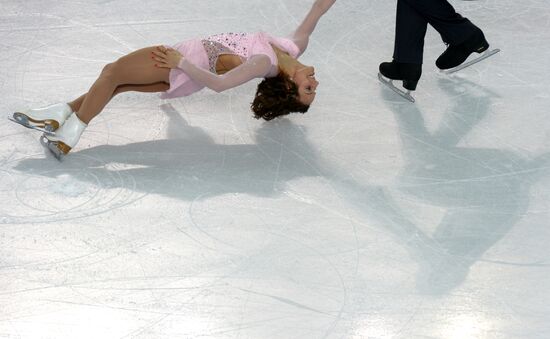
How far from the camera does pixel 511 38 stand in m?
5.52

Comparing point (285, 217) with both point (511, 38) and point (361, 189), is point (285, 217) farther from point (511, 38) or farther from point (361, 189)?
point (511, 38)

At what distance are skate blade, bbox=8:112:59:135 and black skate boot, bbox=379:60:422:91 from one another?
165 cm

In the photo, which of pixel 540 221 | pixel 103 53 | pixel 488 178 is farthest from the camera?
pixel 103 53

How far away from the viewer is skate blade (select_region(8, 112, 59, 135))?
4.25 meters

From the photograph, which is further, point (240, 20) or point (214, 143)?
point (240, 20)

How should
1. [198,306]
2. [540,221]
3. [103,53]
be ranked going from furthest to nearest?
[103,53]
[540,221]
[198,306]

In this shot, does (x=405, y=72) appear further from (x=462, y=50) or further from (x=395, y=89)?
(x=462, y=50)

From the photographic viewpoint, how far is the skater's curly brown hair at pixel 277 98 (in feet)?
14.2

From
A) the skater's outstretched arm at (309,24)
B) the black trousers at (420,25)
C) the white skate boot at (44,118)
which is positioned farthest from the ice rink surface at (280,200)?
the skater's outstretched arm at (309,24)

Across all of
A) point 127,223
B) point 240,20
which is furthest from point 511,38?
point 127,223

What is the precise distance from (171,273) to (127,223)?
Result: 0.38 m

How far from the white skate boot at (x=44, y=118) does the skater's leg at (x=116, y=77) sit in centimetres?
8

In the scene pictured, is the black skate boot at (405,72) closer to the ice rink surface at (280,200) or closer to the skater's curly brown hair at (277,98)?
the ice rink surface at (280,200)

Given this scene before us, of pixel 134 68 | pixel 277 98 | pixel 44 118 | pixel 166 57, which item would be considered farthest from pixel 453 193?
pixel 44 118
